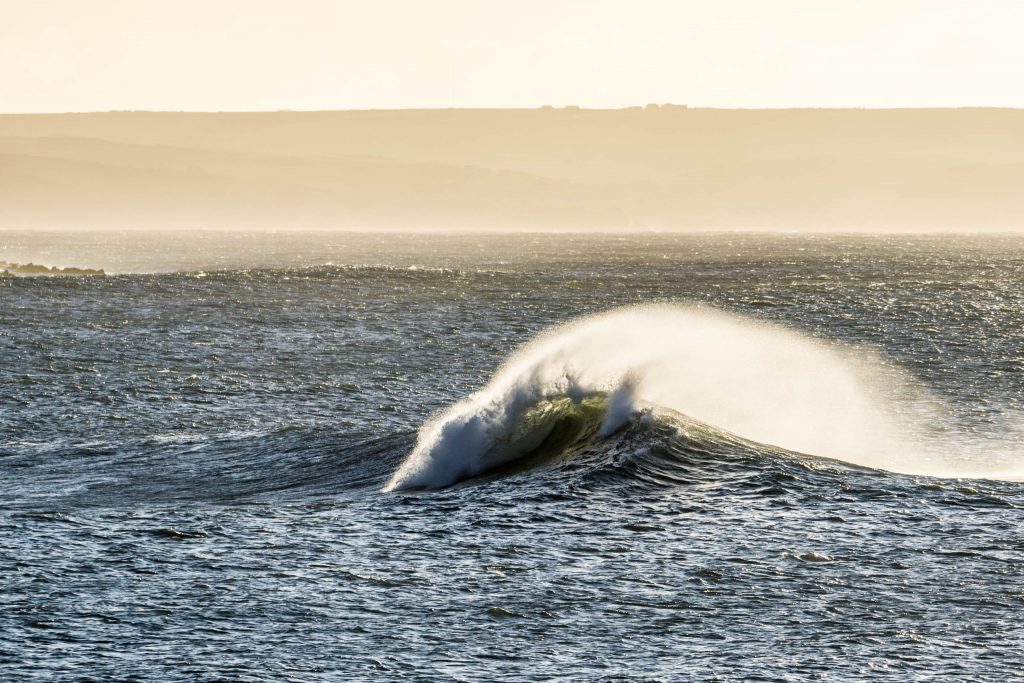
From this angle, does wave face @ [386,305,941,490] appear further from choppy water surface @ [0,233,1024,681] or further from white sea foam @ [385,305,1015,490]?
choppy water surface @ [0,233,1024,681]

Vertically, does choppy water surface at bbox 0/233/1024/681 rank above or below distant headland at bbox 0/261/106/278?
below

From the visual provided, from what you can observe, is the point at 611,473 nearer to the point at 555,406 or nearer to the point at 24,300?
the point at 555,406

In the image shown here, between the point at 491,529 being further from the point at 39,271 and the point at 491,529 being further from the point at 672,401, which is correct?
the point at 39,271

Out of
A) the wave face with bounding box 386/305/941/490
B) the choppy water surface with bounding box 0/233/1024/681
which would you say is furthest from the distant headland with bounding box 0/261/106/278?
the wave face with bounding box 386/305/941/490

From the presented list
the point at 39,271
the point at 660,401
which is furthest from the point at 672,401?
the point at 39,271

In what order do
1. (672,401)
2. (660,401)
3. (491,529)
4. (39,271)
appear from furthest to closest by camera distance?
(39,271), (672,401), (660,401), (491,529)

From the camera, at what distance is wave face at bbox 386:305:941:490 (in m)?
30.6

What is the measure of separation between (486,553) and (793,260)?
425 ft

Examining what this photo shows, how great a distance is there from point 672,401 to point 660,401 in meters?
0.71

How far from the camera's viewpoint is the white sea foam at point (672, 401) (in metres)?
30.7

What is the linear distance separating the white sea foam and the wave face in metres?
0.04

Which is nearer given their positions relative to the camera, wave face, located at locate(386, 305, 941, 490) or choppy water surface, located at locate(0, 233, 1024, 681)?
choppy water surface, located at locate(0, 233, 1024, 681)

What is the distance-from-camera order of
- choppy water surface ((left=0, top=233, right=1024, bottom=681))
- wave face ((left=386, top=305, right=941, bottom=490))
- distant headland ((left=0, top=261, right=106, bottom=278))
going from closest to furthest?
choppy water surface ((left=0, top=233, right=1024, bottom=681)) → wave face ((left=386, top=305, right=941, bottom=490)) → distant headland ((left=0, top=261, right=106, bottom=278))

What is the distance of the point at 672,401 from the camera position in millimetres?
37781
